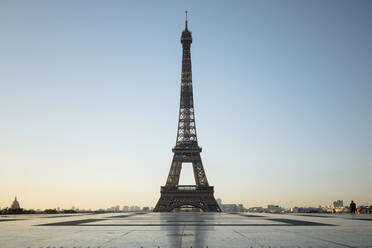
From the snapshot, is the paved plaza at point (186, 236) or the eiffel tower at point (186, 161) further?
the eiffel tower at point (186, 161)

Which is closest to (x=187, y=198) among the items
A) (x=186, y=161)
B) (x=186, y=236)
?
(x=186, y=161)

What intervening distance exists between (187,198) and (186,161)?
9661 mm

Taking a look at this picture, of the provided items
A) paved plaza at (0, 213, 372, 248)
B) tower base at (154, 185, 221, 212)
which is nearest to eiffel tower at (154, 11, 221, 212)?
tower base at (154, 185, 221, 212)

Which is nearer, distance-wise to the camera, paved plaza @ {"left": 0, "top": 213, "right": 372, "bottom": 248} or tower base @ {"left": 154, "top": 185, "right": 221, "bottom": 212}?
paved plaza @ {"left": 0, "top": 213, "right": 372, "bottom": 248}

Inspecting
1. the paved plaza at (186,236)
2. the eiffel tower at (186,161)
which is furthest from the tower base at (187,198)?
the paved plaza at (186,236)

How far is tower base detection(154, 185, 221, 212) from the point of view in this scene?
78.7 m

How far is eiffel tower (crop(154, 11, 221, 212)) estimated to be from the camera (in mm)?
79125

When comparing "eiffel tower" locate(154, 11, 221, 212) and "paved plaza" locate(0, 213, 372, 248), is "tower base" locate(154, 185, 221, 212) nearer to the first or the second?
"eiffel tower" locate(154, 11, 221, 212)

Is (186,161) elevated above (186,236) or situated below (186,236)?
above

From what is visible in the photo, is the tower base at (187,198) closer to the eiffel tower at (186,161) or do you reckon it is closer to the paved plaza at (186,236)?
the eiffel tower at (186,161)

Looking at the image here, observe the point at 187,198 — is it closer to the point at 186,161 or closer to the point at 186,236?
the point at 186,161

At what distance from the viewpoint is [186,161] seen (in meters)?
84.7

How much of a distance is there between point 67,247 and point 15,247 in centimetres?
126

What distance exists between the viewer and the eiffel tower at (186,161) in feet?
260
